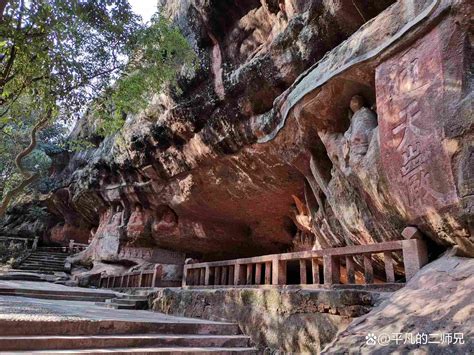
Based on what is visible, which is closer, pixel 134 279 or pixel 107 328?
pixel 107 328

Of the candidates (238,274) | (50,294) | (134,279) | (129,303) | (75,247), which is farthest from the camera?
(75,247)

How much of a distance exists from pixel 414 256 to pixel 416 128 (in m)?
1.56

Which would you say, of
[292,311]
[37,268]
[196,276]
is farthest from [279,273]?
[37,268]

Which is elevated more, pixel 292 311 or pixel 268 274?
pixel 268 274

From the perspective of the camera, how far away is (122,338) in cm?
416

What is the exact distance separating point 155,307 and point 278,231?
278 inches

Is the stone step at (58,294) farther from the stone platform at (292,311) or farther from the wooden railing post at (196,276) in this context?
the stone platform at (292,311)

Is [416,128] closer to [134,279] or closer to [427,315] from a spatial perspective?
[427,315]

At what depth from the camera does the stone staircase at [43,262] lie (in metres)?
16.8

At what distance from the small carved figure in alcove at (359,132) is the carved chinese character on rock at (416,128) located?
624 millimetres

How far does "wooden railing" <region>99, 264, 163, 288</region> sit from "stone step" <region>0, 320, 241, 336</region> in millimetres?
5137

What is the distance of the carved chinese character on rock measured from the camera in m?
3.52

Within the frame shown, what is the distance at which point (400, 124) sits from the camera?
411 cm

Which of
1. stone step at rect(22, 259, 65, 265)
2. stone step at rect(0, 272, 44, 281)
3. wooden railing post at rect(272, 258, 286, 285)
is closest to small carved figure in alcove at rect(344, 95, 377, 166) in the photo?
wooden railing post at rect(272, 258, 286, 285)
